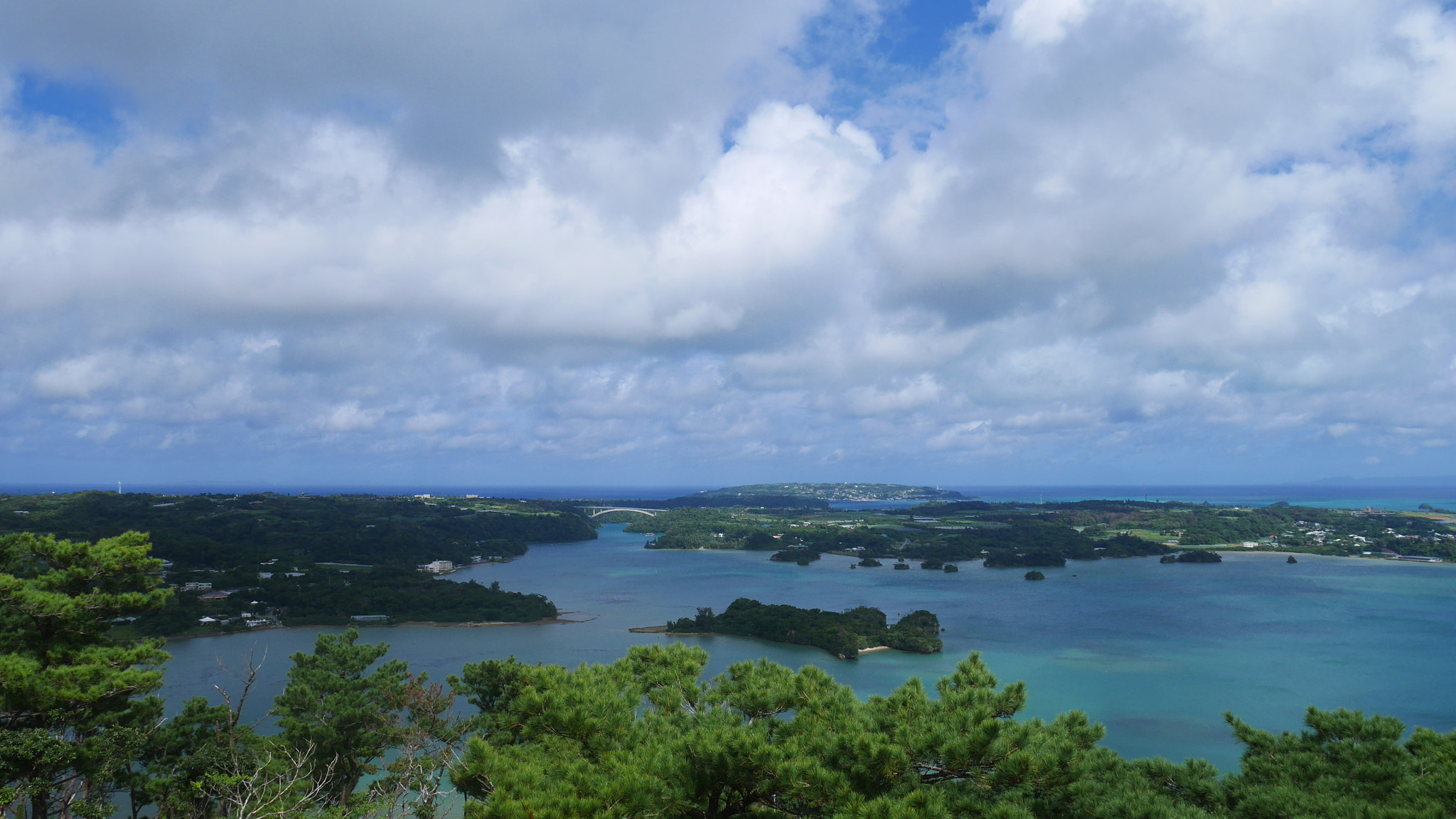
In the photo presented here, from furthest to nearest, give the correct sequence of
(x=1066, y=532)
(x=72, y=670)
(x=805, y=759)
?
(x=1066, y=532)
(x=72, y=670)
(x=805, y=759)

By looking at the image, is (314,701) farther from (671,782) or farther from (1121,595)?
(1121,595)

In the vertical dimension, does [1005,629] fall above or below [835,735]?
below

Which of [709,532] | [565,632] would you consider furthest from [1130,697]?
[709,532]

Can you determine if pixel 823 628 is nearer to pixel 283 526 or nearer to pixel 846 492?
Answer: pixel 283 526

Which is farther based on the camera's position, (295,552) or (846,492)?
(846,492)

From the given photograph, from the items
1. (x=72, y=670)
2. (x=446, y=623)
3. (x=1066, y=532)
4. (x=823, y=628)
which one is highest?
(x=72, y=670)

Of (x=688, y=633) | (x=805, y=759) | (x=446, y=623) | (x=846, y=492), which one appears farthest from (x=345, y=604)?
(x=846, y=492)

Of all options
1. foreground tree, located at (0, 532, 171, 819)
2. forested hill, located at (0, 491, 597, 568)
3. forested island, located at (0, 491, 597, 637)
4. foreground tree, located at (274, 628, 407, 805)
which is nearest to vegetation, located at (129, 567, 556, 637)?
forested island, located at (0, 491, 597, 637)
